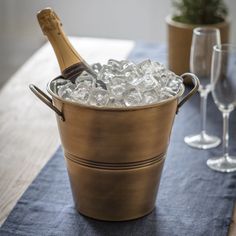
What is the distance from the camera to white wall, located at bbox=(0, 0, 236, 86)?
13.2ft

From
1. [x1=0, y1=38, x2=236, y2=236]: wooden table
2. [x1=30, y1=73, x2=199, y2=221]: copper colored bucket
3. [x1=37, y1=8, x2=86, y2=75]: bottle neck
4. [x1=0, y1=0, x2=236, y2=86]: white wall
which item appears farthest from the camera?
[x1=0, y1=0, x2=236, y2=86]: white wall

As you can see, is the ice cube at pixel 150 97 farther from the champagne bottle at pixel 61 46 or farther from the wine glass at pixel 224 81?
the wine glass at pixel 224 81

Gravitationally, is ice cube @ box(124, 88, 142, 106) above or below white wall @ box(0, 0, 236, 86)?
above

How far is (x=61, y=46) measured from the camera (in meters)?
1.35

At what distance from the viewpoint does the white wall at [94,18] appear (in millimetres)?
4023

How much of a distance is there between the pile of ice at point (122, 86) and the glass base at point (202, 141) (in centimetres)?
40

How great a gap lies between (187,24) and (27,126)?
68cm

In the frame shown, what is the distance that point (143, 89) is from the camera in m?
1.22

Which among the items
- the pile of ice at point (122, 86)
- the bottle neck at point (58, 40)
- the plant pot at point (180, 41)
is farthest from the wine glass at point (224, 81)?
the plant pot at point (180, 41)

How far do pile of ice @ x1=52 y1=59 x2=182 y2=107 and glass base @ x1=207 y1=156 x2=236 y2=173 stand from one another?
327 millimetres

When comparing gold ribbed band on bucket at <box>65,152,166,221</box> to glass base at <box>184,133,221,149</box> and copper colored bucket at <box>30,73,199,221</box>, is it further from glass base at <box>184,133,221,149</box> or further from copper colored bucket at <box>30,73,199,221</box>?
glass base at <box>184,133,221,149</box>

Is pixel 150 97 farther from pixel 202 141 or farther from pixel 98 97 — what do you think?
pixel 202 141

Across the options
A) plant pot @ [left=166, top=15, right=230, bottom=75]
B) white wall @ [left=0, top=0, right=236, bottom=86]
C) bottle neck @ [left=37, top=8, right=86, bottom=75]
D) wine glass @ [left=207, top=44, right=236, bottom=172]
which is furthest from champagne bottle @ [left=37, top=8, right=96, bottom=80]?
white wall @ [left=0, top=0, right=236, bottom=86]

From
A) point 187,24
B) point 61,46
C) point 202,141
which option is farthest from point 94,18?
point 61,46
